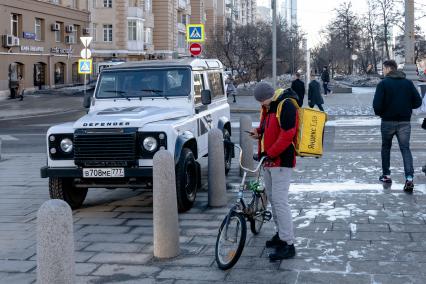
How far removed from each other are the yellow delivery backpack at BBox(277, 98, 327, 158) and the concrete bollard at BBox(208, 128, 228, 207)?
93.8 inches

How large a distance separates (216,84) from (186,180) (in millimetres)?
3704

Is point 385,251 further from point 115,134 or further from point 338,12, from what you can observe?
point 338,12

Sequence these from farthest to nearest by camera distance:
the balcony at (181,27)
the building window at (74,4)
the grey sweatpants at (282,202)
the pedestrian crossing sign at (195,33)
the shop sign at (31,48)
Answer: the balcony at (181,27)
the building window at (74,4)
the shop sign at (31,48)
the pedestrian crossing sign at (195,33)
the grey sweatpants at (282,202)

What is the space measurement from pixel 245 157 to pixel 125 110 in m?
2.76

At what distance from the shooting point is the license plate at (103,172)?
8.06 meters

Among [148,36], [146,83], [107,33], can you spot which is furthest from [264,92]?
[148,36]

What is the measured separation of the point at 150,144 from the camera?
8055 millimetres

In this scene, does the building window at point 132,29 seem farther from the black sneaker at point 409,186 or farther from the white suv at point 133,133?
the black sneaker at point 409,186

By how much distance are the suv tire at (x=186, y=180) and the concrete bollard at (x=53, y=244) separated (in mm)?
3841

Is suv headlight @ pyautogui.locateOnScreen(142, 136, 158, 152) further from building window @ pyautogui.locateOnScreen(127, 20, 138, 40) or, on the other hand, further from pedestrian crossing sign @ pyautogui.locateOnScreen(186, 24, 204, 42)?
building window @ pyautogui.locateOnScreen(127, 20, 138, 40)

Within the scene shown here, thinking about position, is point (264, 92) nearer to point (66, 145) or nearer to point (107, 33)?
point (66, 145)

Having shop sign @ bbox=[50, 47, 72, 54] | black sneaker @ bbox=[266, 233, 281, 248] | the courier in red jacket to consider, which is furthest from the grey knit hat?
shop sign @ bbox=[50, 47, 72, 54]

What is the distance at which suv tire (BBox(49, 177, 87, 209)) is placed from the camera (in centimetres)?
860

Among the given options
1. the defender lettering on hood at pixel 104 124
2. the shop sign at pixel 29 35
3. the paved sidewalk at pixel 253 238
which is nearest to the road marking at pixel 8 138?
the paved sidewalk at pixel 253 238
